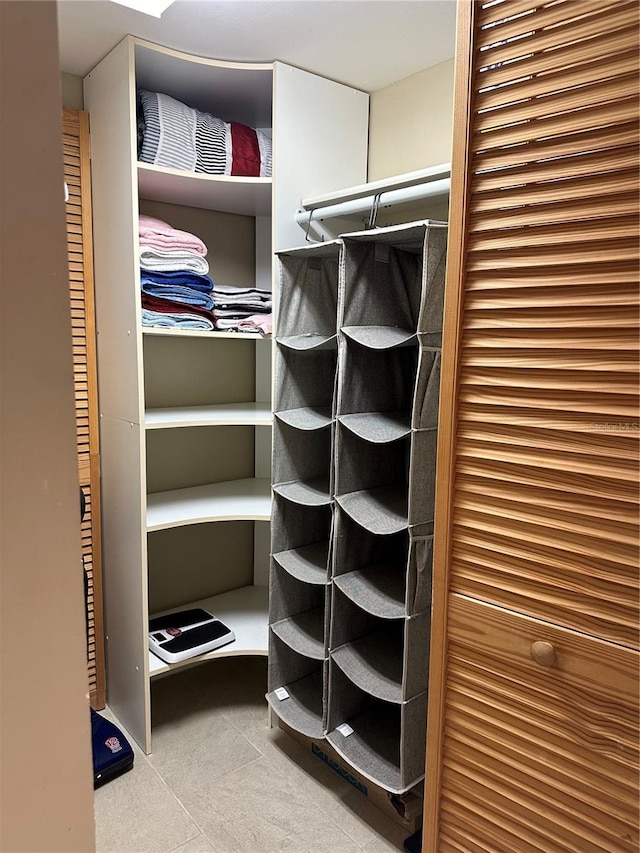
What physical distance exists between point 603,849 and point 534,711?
0.80 ft

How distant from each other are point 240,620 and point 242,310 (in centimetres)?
123

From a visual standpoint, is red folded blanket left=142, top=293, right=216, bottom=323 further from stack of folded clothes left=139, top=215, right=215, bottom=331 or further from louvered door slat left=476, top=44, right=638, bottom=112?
louvered door slat left=476, top=44, right=638, bottom=112

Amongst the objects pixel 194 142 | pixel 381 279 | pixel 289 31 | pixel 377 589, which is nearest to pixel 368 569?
pixel 377 589

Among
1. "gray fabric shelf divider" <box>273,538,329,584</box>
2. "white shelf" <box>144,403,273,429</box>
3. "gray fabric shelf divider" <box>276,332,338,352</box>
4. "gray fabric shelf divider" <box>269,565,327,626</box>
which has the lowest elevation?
"gray fabric shelf divider" <box>269,565,327,626</box>

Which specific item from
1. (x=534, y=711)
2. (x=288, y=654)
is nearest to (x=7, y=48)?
(x=534, y=711)

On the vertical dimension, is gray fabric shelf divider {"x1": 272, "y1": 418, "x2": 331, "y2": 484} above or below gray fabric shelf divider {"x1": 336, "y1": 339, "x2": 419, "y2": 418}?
below

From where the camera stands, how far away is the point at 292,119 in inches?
79.7

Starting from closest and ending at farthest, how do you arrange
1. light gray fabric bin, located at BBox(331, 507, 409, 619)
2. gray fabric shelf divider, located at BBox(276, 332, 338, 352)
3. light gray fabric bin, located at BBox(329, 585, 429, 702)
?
light gray fabric bin, located at BBox(329, 585, 429, 702)
light gray fabric bin, located at BBox(331, 507, 409, 619)
gray fabric shelf divider, located at BBox(276, 332, 338, 352)

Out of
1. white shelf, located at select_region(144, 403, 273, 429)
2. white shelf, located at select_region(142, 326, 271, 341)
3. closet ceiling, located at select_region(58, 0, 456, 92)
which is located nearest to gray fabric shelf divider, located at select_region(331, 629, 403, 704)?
white shelf, located at select_region(144, 403, 273, 429)

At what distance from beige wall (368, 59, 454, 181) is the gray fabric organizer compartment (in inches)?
18.2

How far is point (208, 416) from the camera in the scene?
2.16 meters

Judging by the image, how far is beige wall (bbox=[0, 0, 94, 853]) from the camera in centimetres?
51

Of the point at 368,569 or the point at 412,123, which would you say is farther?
the point at 412,123

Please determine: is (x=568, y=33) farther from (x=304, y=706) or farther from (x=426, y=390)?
(x=304, y=706)
